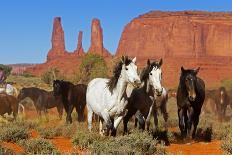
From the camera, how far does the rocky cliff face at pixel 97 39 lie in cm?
15212

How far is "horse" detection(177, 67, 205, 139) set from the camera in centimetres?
1311

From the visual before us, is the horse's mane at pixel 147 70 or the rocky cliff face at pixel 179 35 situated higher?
the rocky cliff face at pixel 179 35

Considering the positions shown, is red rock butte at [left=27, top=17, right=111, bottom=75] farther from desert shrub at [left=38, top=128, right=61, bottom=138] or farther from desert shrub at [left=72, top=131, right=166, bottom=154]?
desert shrub at [left=72, top=131, right=166, bottom=154]

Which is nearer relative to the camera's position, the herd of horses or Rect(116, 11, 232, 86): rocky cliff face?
the herd of horses

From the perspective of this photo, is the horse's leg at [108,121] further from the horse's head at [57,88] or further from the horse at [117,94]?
the horse's head at [57,88]

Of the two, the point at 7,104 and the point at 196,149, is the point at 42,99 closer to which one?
the point at 7,104

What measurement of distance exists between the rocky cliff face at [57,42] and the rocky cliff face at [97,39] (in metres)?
9.71

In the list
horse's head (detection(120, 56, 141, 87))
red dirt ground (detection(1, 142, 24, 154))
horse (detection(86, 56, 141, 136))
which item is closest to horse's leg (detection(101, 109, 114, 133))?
horse (detection(86, 56, 141, 136))

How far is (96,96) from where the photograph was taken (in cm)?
1205

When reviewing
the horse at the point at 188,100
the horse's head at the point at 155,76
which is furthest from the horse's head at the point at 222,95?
the horse's head at the point at 155,76

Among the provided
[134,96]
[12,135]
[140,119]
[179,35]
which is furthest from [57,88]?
[179,35]

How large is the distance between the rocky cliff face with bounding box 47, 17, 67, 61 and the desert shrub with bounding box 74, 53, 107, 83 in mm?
93215

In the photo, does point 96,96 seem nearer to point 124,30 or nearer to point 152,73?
point 152,73

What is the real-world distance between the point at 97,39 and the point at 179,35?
98.3 feet
